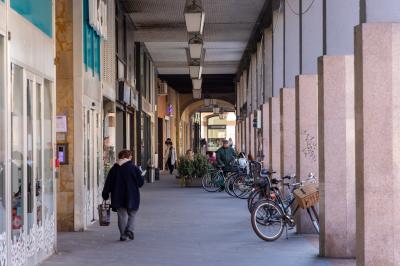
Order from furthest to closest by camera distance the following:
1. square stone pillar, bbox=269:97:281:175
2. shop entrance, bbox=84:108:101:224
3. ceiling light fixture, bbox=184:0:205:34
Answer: square stone pillar, bbox=269:97:281:175, ceiling light fixture, bbox=184:0:205:34, shop entrance, bbox=84:108:101:224

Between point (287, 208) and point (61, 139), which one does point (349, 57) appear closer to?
point (287, 208)

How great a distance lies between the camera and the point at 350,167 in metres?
10.1

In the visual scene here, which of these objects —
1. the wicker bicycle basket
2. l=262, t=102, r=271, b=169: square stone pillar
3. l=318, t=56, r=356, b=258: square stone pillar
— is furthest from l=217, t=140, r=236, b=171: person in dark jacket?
l=318, t=56, r=356, b=258: square stone pillar

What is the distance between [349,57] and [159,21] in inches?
497

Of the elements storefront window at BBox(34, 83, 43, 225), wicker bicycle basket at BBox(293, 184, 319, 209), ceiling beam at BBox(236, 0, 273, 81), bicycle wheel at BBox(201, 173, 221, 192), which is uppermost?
ceiling beam at BBox(236, 0, 273, 81)

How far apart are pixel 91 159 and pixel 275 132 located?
6767mm

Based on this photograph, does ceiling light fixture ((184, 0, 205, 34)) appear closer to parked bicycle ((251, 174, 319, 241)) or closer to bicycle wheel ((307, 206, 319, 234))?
parked bicycle ((251, 174, 319, 241))

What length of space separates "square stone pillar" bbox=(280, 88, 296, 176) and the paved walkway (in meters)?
1.44

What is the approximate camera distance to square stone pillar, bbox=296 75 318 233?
12461 mm

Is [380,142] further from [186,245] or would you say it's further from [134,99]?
[134,99]

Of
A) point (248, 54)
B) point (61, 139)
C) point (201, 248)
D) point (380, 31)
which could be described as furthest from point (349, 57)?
point (248, 54)

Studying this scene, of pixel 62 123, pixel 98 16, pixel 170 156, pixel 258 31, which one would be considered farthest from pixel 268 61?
pixel 170 156

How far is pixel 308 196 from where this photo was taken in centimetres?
1107

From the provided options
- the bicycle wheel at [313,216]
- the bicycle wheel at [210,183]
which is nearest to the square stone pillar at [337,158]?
the bicycle wheel at [313,216]
